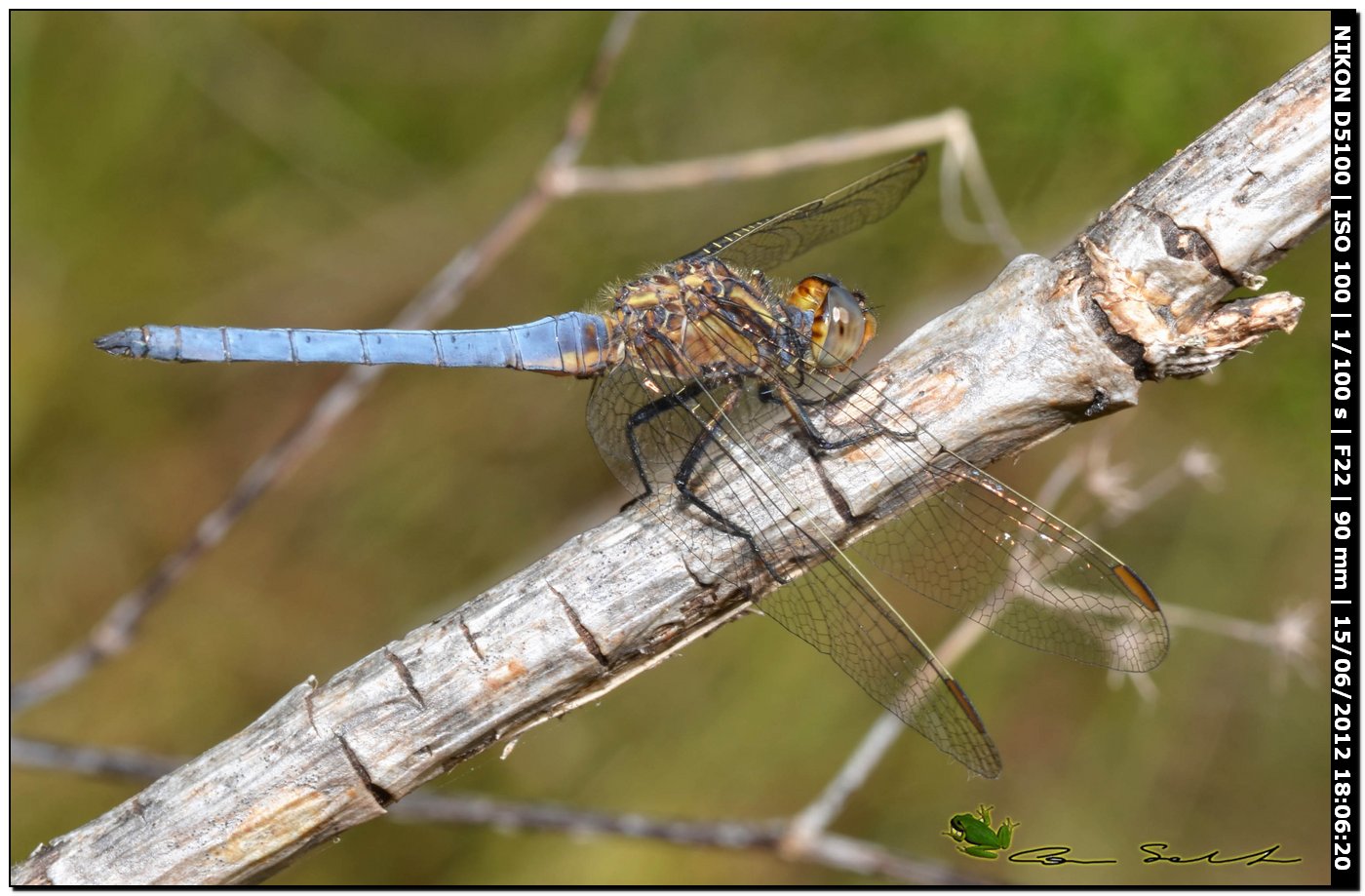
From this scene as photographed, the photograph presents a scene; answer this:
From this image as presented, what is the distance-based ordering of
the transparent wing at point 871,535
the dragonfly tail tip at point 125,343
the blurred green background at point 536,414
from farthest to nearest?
1. the blurred green background at point 536,414
2. the dragonfly tail tip at point 125,343
3. the transparent wing at point 871,535

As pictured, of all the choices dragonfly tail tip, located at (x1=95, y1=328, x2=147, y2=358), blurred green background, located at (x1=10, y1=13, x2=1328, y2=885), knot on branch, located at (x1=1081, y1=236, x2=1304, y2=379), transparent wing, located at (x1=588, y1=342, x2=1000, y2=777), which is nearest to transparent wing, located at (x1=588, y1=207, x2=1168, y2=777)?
transparent wing, located at (x1=588, y1=342, x2=1000, y2=777)

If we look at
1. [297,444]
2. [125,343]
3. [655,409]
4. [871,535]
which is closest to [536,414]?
[297,444]

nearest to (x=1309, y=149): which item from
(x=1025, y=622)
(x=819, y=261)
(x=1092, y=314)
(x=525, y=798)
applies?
(x=1092, y=314)

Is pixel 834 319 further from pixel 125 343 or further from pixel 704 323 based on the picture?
pixel 125 343

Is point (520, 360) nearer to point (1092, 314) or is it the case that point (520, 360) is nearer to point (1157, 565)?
point (1092, 314)

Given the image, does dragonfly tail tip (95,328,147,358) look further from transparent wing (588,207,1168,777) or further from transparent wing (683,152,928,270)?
transparent wing (683,152,928,270)

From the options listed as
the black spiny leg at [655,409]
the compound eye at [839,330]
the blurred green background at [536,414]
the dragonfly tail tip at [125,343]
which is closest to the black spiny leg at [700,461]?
the black spiny leg at [655,409]

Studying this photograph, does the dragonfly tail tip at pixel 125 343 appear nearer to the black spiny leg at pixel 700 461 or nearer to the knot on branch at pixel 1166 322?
the black spiny leg at pixel 700 461
